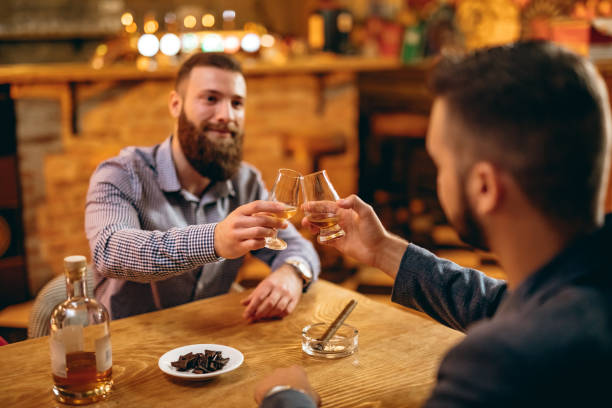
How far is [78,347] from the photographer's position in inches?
49.0

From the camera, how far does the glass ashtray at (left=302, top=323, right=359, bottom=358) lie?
144cm

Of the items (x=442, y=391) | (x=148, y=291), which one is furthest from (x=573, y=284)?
(x=148, y=291)

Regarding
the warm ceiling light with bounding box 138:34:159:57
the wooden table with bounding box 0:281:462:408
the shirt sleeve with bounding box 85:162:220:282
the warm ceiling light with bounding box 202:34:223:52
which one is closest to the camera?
the wooden table with bounding box 0:281:462:408

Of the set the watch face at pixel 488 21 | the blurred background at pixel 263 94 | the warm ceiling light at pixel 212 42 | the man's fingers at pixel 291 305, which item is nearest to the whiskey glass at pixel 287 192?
the man's fingers at pixel 291 305

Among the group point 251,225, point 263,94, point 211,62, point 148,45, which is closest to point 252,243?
point 251,225

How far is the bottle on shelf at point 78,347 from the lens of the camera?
1.22 metres

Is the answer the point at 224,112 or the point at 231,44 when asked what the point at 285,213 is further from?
the point at 231,44

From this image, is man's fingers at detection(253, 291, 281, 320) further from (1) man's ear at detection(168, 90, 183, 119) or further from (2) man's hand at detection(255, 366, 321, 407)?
(1) man's ear at detection(168, 90, 183, 119)

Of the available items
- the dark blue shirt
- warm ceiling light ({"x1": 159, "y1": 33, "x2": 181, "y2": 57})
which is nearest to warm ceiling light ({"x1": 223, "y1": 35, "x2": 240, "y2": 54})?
warm ceiling light ({"x1": 159, "y1": 33, "x2": 181, "y2": 57})

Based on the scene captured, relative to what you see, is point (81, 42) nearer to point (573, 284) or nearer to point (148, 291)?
point (148, 291)

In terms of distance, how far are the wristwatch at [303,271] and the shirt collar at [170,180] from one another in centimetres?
46

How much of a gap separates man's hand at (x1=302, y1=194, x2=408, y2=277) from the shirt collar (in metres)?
0.67

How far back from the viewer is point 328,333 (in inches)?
58.9

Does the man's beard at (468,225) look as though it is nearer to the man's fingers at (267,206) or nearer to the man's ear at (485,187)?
the man's ear at (485,187)
